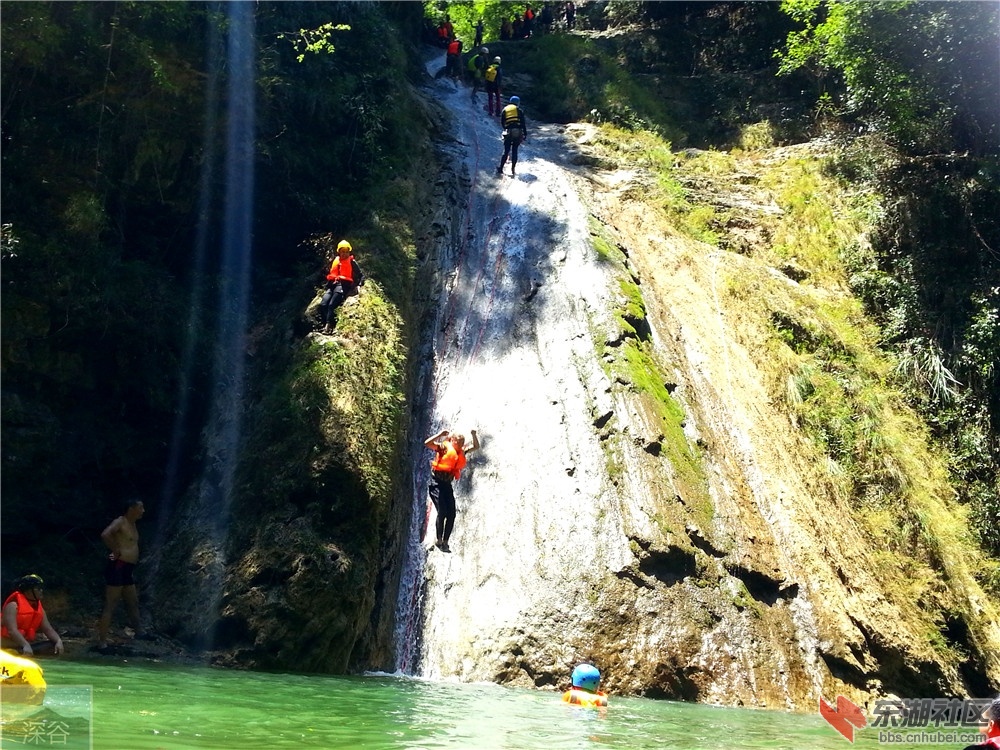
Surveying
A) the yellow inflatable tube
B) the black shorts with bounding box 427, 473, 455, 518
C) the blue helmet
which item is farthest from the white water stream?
the yellow inflatable tube

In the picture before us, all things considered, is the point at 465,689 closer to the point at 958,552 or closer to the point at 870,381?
the point at 958,552

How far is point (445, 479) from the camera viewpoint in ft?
40.6

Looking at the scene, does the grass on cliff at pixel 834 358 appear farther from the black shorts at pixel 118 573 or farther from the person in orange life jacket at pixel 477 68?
the black shorts at pixel 118 573

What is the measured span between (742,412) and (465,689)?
6.96 m

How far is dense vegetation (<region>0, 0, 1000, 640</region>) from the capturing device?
43.7ft

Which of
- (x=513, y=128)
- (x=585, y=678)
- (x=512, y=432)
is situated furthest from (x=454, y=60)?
(x=585, y=678)

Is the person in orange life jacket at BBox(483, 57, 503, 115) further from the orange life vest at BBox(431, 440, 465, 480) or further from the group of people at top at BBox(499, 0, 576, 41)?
the orange life vest at BBox(431, 440, 465, 480)

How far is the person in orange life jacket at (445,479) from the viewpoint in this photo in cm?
1233

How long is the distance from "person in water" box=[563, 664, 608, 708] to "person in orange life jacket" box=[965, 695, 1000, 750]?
468 centimetres

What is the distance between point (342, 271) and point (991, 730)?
11.9 metres

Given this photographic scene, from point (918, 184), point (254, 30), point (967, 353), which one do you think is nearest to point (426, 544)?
point (254, 30)

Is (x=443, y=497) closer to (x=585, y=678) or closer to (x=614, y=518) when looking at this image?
(x=614, y=518)

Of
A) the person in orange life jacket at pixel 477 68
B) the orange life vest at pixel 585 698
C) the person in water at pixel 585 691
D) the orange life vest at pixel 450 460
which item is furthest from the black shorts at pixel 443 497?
the person in orange life jacket at pixel 477 68

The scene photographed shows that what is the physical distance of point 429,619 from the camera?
12508mm
